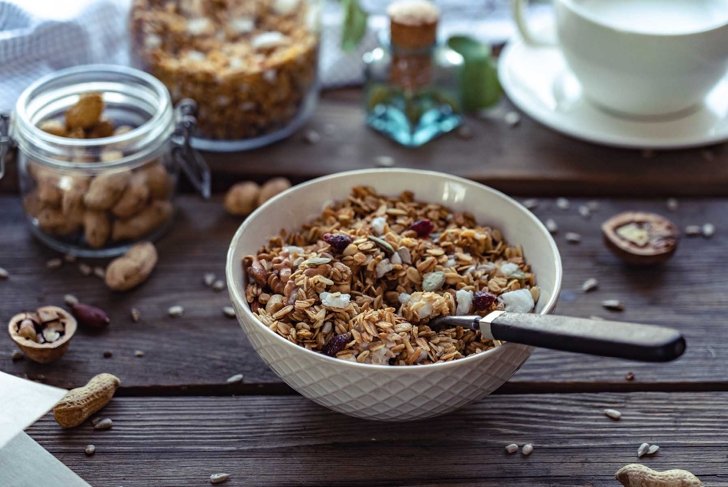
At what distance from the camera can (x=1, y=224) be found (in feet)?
4.04

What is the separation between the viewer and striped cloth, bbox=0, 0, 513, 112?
1322 mm

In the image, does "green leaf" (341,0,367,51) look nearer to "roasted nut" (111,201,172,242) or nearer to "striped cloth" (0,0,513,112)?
"striped cloth" (0,0,513,112)

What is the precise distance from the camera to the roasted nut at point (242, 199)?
1.23 m

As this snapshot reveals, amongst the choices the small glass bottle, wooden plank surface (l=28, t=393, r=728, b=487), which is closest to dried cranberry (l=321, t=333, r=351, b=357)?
wooden plank surface (l=28, t=393, r=728, b=487)

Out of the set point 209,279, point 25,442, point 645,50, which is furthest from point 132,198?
point 645,50

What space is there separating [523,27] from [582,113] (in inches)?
6.3

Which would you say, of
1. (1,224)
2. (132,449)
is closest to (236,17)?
(1,224)

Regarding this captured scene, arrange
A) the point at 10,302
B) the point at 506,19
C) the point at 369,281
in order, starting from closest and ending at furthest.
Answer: the point at 369,281 → the point at 10,302 → the point at 506,19

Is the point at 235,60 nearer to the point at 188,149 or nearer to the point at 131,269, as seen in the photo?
the point at 188,149

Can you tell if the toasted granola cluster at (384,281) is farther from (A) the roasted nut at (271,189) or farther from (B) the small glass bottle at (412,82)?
(B) the small glass bottle at (412,82)

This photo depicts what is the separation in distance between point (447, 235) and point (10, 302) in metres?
0.53

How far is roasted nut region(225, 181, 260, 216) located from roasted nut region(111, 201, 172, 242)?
0.08 m

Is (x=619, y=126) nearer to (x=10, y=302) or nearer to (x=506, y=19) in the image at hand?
(x=506, y=19)

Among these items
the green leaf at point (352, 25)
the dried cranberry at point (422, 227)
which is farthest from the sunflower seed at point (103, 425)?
the green leaf at point (352, 25)
